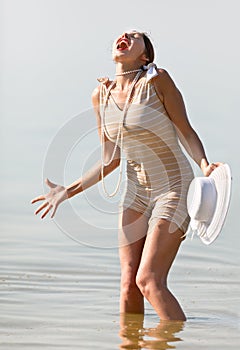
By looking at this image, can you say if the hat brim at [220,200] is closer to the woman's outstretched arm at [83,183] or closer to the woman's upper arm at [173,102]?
the woman's upper arm at [173,102]

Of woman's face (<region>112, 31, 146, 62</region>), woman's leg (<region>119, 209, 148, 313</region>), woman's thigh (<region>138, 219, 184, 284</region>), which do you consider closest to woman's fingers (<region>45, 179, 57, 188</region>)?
woman's leg (<region>119, 209, 148, 313</region>)

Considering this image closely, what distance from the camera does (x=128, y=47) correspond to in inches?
257

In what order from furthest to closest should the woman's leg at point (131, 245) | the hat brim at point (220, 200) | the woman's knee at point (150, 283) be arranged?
the woman's leg at point (131, 245)
the woman's knee at point (150, 283)
the hat brim at point (220, 200)

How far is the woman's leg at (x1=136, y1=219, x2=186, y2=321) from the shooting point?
20.7ft

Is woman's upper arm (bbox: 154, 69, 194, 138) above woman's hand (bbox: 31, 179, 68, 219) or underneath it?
above

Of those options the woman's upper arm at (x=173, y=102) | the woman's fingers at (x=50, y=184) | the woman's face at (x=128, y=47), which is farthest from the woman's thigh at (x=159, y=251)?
the woman's face at (x=128, y=47)

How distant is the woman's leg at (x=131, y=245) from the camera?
21.5 feet

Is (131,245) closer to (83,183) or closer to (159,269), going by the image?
(159,269)

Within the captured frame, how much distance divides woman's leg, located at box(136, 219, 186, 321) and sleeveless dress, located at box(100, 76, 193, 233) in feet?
0.19

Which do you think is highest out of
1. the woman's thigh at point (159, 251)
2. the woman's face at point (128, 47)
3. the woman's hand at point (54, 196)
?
the woman's face at point (128, 47)

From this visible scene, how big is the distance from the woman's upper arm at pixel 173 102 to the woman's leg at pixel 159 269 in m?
0.50

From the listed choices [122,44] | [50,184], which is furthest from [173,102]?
[50,184]

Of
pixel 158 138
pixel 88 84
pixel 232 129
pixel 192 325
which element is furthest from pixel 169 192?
pixel 88 84

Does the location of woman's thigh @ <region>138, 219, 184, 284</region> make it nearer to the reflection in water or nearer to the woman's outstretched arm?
the reflection in water
